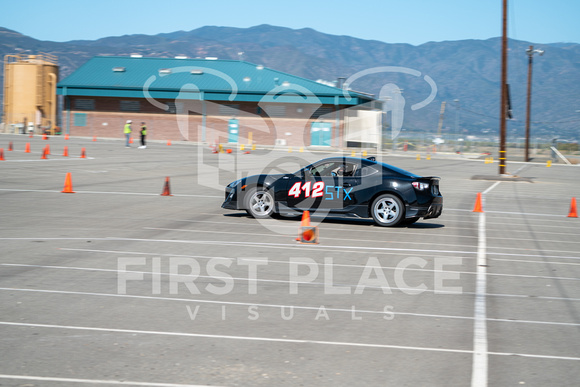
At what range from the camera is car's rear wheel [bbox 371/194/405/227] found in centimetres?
1477

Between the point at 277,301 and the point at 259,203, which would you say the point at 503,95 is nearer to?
the point at 259,203

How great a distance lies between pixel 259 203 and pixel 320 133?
5329 cm

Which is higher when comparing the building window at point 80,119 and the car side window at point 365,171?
the building window at point 80,119

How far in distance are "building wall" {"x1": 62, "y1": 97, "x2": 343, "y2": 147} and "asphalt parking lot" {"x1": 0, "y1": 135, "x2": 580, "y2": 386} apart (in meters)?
53.1

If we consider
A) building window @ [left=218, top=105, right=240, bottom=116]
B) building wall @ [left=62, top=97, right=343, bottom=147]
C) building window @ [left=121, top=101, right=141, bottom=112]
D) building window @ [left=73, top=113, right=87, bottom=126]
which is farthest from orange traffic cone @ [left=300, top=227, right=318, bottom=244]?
building window @ [left=73, top=113, right=87, bottom=126]

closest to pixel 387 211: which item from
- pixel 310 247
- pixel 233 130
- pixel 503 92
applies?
pixel 310 247

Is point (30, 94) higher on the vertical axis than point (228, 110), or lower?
higher

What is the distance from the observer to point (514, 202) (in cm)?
2289

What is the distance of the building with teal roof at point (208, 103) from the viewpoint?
68.6 metres

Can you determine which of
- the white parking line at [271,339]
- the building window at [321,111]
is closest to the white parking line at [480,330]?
the white parking line at [271,339]

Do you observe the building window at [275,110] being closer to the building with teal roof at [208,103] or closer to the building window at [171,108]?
the building with teal roof at [208,103]

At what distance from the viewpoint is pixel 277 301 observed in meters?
8.01

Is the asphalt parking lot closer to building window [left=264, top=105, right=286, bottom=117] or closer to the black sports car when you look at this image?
the black sports car

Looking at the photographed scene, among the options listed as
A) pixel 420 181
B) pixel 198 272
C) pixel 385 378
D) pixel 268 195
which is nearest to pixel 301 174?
pixel 268 195
